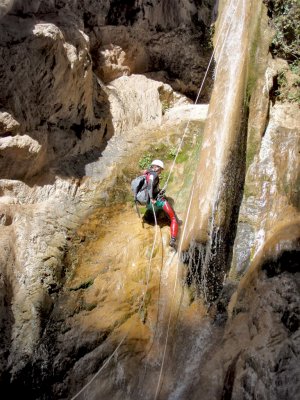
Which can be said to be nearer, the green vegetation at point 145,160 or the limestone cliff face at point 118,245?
the limestone cliff face at point 118,245

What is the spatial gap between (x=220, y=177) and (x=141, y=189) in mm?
1505

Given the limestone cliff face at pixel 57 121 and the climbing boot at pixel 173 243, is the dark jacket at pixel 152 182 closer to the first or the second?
the climbing boot at pixel 173 243

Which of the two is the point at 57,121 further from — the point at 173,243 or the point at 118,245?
the point at 173,243

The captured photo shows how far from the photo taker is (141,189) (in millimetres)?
7398

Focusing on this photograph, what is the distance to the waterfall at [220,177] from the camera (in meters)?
6.54

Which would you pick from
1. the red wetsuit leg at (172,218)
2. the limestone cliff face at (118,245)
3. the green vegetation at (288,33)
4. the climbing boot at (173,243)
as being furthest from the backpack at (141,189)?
the green vegetation at (288,33)

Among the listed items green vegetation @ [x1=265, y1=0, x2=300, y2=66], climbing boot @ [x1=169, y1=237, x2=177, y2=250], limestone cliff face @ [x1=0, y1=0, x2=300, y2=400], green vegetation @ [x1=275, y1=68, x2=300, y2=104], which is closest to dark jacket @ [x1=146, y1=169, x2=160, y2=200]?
limestone cliff face @ [x1=0, y1=0, x2=300, y2=400]

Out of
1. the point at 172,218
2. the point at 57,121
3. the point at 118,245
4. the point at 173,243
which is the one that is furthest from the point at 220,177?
the point at 57,121

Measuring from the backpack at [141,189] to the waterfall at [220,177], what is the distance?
830mm

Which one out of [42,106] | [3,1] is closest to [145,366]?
[42,106]

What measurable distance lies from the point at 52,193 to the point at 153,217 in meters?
1.99

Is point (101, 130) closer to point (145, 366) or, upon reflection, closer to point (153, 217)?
point (153, 217)

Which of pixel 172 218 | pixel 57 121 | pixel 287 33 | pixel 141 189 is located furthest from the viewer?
pixel 57 121

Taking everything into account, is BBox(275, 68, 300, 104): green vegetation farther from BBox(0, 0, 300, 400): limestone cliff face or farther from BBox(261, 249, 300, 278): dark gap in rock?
BBox(261, 249, 300, 278): dark gap in rock
